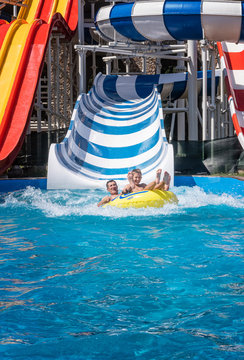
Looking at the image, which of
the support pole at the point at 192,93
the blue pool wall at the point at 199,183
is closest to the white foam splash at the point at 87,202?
the blue pool wall at the point at 199,183

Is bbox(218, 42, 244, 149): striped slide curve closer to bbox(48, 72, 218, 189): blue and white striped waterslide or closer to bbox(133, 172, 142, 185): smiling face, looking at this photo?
bbox(48, 72, 218, 189): blue and white striped waterslide

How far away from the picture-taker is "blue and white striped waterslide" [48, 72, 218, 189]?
882 centimetres

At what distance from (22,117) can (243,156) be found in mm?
3989

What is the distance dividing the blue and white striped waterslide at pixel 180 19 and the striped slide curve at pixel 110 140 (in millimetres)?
1858

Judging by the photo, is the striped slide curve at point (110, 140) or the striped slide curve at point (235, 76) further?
the striped slide curve at point (235, 76)

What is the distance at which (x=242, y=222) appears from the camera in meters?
6.11

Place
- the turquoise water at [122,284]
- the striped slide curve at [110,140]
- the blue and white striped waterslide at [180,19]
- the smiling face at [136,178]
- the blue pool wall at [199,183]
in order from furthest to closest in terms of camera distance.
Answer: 1. the striped slide curve at [110,140]
2. the blue pool wall at [199,183]
3. the blue and white striped waterslide at [180,19]
4. the smiling face at [136,178]
5. the turquoise water at [122,284]

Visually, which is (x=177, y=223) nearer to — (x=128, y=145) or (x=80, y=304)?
(x=80, y=304)

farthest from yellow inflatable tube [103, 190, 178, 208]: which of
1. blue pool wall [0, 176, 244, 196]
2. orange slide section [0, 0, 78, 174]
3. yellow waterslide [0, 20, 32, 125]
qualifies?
yellow waterslide [0, 20, 32, 125]

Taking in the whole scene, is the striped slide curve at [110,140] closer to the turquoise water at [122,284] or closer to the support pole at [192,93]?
the support pole at [192,93]

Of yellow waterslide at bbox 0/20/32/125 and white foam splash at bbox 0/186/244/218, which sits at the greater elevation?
yellow waterslide at bbox 0/20/32/125

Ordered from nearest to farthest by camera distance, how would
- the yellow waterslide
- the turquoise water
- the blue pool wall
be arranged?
the turquoise water, the blue pool wall, the yellow waterslide

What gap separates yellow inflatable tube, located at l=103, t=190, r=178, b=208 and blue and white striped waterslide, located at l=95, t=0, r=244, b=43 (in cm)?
294

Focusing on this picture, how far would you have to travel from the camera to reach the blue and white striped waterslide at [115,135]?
882 cm
